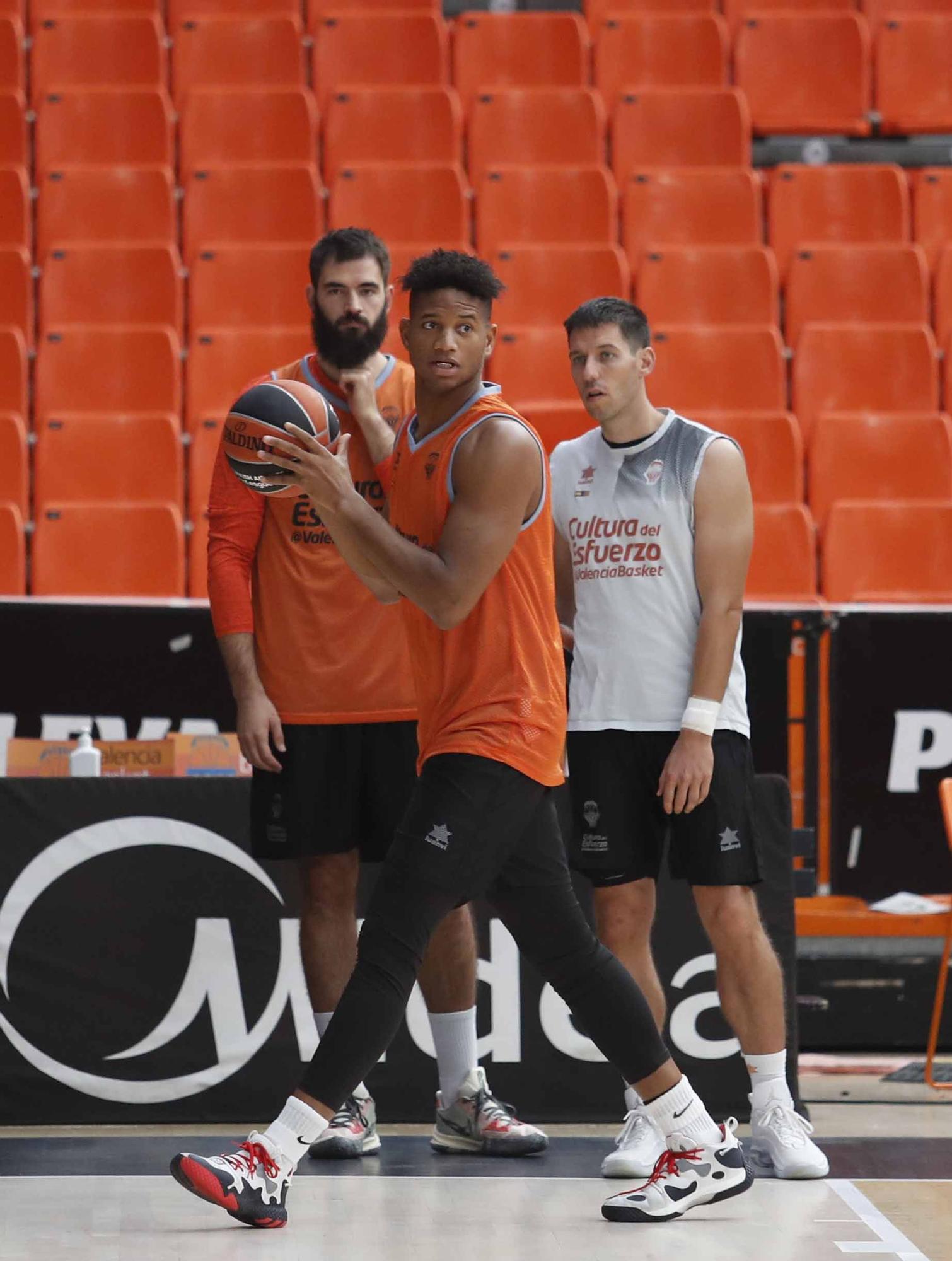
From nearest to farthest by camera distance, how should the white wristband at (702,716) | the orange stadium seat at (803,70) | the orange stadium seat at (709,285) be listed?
1. the white wristband at (702,716)
2. the orange stadium seat at (709,285)
3. the orange stadium seat at (803,70)

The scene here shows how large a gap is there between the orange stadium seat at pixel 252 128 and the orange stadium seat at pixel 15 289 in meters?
1.13

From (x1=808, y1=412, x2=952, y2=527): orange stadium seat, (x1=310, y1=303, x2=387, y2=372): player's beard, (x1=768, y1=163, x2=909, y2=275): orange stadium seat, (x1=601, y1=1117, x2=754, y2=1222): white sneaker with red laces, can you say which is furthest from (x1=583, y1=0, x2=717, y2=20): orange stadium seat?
(x1=601, y1=1117, x2=754, y2=1222): white sneaker with red laces

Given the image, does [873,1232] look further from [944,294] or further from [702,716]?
[944,294]

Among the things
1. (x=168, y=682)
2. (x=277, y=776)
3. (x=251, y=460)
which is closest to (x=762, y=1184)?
(x=277, y=776)

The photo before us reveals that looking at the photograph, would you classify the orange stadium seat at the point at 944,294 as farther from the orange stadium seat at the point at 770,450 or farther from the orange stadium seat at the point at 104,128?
the orange stadium seat at the point at 104,128

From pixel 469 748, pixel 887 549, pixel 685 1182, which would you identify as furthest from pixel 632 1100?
pixel 887 549

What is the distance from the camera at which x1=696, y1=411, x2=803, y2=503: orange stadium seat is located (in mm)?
7082

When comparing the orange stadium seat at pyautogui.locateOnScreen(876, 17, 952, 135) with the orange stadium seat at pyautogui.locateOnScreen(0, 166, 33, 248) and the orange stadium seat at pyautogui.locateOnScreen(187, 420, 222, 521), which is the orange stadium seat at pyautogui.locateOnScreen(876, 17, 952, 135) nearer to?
the orange stadium seat at pyautogui.locateOnScreen(187, 420, 222, 521)

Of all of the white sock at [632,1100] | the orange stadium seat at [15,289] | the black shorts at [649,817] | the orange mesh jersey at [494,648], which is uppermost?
the orange stadium seat at [15,289]

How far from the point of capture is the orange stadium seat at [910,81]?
30.0 ft

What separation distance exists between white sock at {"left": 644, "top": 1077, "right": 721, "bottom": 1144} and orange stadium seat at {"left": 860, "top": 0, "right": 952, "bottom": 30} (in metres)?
7.61

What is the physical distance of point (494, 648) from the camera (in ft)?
10.6

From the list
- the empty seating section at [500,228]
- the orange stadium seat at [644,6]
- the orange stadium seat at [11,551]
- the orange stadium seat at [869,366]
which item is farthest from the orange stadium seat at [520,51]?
the orange stadium seat at [11,551]

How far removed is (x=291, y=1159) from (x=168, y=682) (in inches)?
93.6
